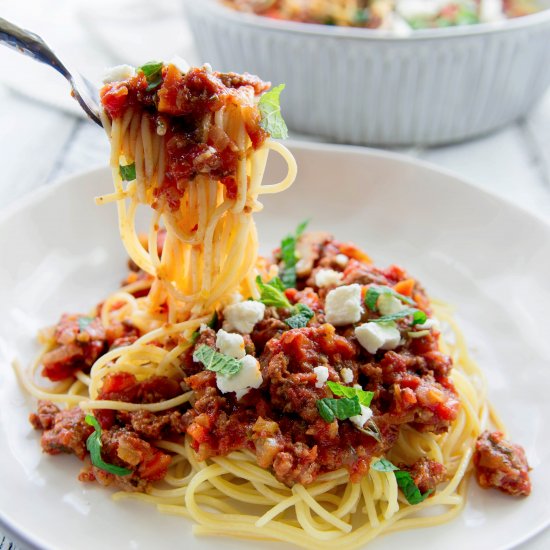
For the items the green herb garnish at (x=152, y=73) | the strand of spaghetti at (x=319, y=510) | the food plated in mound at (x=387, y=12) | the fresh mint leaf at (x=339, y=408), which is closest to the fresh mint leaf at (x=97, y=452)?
the strand of spaghetti at (x=319, y=510)

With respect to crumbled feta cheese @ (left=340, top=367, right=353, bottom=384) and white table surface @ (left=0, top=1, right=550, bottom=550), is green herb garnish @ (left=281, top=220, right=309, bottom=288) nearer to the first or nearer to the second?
crumbled feta cheese @ (left=340, top=367, right=353, bottom=384)

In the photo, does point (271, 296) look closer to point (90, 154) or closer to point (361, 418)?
point (361, 418)

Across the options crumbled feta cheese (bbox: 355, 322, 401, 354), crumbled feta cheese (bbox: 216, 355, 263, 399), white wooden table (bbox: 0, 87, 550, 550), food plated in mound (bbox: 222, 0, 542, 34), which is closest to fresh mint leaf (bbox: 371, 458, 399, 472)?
crumbled feta cheese (bbox: 355, 322, 401, 354)

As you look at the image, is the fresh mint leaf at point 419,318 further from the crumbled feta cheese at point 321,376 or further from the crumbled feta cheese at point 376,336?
the crumbled feta cheese at point 321,376

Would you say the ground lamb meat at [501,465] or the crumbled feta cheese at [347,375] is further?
the crumbled feta cheese at [347,375]

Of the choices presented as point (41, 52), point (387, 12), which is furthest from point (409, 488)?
point (387, 12)

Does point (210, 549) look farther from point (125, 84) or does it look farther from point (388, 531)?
point (125, 84)

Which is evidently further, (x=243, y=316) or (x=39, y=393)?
(x=39, y=393)
